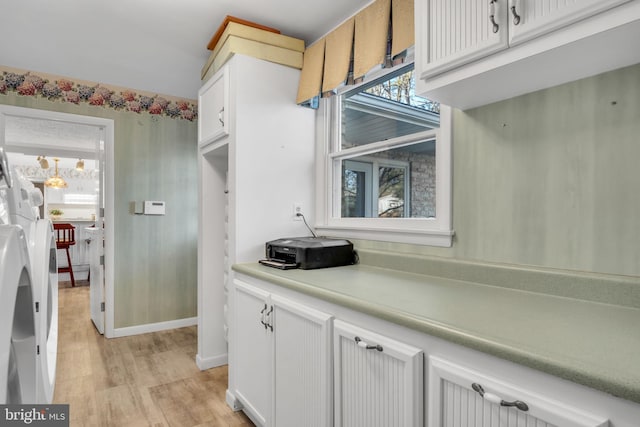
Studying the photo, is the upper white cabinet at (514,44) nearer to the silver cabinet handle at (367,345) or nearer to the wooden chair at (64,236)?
the silver cabinet handle at (367,345)

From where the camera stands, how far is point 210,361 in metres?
2.71

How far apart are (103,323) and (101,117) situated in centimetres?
192

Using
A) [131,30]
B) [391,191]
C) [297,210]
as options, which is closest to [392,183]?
[391,191]

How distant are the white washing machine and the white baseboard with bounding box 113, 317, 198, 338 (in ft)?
4.79

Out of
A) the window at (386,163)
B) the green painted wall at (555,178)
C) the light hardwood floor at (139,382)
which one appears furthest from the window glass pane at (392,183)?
the light hardwood floor at (139,382)

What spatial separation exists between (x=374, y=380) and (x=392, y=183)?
4.03 ft

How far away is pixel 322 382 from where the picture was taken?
137 cm

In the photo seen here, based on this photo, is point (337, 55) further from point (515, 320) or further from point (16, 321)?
point (16, 321)

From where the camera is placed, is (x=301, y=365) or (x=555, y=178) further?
(x=301, y=365)

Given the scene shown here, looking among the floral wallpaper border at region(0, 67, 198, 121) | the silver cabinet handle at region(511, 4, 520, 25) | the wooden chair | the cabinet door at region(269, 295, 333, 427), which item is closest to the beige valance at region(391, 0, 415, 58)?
the silver cabinet handle at region(511, 4, 520, 25)

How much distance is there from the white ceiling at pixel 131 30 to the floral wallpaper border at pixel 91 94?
3.1 inches

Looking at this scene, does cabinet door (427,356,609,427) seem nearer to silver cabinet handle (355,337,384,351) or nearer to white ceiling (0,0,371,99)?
silver cabinet handle (355,337,384,351)

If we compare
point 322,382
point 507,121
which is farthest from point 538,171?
point 322,382

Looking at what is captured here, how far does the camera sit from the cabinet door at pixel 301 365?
53.5 inches
